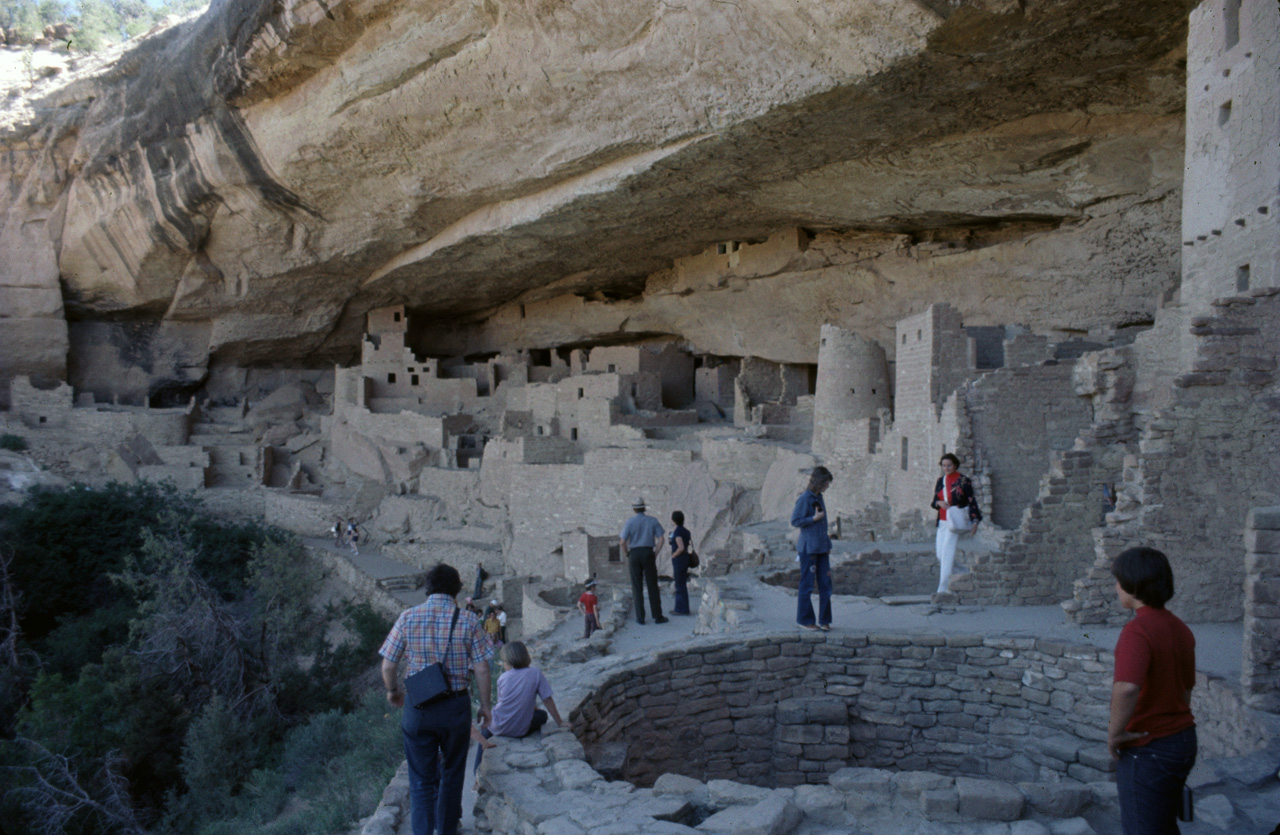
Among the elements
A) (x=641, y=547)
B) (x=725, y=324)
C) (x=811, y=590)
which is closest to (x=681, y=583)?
(x=641, y=547)

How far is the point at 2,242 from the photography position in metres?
19.4

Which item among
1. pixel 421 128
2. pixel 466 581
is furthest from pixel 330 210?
pixel 466 581

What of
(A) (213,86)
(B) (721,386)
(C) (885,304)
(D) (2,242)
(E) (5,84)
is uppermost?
(E) (5,84)

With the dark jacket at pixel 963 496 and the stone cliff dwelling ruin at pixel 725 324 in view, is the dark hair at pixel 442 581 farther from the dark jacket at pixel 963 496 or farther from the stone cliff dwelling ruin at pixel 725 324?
the dark jacket at pixel 963 496

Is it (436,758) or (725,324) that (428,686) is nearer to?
(436,758)

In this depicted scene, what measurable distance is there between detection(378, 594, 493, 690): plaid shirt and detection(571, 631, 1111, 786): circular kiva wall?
1.19 meters

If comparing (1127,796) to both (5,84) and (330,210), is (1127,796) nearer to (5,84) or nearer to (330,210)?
(330,210)

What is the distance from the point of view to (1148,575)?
282 cm

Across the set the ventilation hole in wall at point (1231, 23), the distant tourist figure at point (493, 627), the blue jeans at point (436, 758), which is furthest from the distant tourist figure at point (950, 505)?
the distant tourist figure at point (493, 627)

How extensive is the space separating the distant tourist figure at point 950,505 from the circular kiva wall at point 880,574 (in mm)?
1094

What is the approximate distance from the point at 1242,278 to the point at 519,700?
5685 mm

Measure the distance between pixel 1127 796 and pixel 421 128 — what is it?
41.6 feet

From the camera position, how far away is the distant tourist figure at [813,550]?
5551 millimetres

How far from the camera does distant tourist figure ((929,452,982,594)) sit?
634cm
